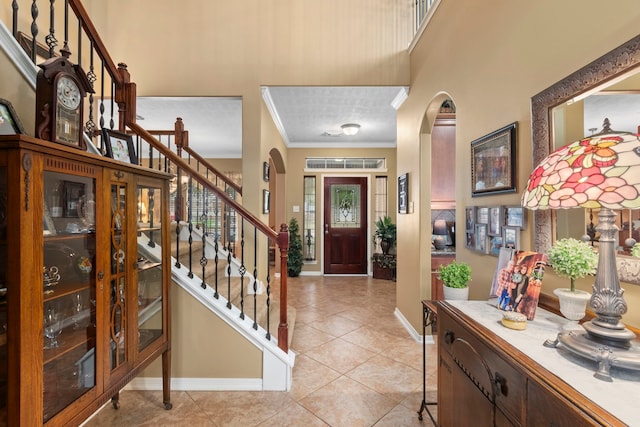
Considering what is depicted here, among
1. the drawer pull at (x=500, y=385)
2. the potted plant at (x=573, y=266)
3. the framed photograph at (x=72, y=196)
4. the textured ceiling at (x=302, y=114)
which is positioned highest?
the textured ceiling at (x=302, y=114)

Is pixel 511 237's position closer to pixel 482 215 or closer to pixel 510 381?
pixel 482 215

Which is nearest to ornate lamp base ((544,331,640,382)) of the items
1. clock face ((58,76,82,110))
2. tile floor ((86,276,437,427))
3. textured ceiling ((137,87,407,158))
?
tile floor ((86,276,437,427))

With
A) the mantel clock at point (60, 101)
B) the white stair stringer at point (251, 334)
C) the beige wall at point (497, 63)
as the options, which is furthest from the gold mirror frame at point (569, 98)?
the mantel clock at point (60, 101)

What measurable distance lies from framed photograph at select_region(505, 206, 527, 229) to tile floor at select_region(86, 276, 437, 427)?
1.33 meters

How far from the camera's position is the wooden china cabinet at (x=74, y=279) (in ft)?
3.22

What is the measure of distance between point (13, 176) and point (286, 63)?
2729mm

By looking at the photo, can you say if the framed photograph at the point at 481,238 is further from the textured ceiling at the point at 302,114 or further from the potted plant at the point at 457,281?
the textured ceiling at the point at 302,114

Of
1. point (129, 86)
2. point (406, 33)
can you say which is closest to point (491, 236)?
point (406, 33)

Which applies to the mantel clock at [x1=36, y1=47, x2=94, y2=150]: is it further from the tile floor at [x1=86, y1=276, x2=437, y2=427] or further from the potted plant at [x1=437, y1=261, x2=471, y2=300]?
the potted plant at [x1=437, y1=261, x2=471, y2=300]

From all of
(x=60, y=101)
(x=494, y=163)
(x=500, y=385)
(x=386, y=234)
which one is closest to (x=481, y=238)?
(x=494, y=163)

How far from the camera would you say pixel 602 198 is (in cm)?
74

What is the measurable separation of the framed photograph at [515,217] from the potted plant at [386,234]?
401 centimetres

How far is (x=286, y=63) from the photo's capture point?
314 centimetres

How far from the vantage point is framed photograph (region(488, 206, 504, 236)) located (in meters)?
1.62
